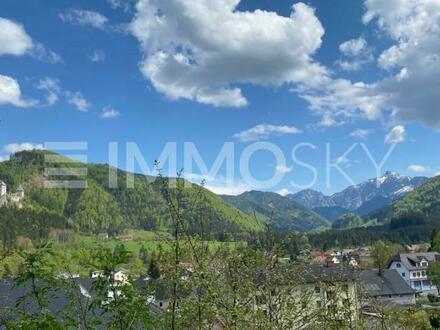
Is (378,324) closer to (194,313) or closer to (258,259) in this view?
(258,259)

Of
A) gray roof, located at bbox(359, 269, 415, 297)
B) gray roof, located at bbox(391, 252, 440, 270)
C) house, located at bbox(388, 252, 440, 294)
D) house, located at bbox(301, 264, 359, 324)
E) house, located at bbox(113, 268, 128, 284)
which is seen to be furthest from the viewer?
→ gray roof, located at bbox(391, 252, 440, 270)

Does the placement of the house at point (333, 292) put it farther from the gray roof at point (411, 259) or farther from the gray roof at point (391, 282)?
the gray roof at point (411, 259)

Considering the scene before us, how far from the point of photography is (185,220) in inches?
228

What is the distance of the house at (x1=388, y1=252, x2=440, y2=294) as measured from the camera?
10731 cm

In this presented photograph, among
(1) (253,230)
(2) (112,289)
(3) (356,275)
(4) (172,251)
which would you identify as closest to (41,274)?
(2) (112,289)

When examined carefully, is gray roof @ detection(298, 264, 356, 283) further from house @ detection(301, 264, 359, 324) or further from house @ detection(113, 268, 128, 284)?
house @ detection(113, 268, 128, 284)

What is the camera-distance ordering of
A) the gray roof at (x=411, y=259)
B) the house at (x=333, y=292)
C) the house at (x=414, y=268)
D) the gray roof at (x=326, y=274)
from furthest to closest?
1. the gray roof at (x=411, y=259)
2. the house at (x=414, y=268)
3. the gray roof at (x=326, y=274)
4. the house at (x=333, y=292)

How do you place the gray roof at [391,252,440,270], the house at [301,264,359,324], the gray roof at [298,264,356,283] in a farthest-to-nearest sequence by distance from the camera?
the gray roof at [391,252,440,270]
the gray roof at [298,264,356,283]
the house at [301,264,359,324]

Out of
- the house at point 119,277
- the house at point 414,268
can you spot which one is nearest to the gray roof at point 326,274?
the house at point 119,277

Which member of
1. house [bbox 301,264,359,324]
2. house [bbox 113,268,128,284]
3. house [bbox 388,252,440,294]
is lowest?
house [bbox 388,252,440,294]

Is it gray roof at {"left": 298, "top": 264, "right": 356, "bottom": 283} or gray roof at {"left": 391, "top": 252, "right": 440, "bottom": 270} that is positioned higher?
gray roof at {"left": 298, "top": 264, "right": 356, "bottom": 283}

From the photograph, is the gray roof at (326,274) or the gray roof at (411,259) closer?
the gray roof at (326,274)

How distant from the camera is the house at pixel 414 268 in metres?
107

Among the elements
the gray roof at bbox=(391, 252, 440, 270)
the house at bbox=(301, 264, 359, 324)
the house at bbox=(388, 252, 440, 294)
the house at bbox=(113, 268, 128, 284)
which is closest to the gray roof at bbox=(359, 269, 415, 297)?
the house at bbox=(388, 252, 440, 294)
